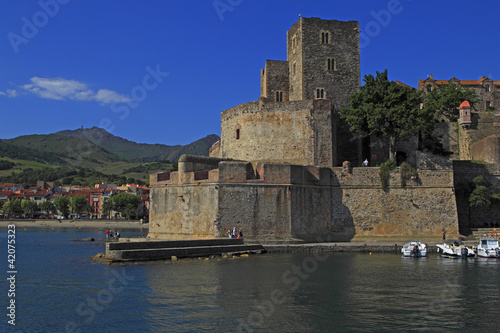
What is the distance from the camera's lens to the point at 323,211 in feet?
107

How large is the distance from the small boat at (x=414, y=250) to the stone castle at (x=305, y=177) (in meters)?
4.47

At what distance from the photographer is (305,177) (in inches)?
1240

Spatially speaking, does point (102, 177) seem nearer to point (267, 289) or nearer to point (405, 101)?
point (405, 101)

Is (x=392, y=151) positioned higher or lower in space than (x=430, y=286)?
higher

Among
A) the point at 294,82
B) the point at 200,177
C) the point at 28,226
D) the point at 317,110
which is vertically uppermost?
the point at 294,82

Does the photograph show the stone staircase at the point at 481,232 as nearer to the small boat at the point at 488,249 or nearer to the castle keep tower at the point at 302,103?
the small boat at the point at 488,249

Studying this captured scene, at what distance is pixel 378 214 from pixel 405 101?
8.39m

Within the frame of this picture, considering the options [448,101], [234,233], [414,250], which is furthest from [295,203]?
[448,101]

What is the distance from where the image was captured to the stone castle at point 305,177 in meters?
30.1

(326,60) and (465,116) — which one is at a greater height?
(326,60)

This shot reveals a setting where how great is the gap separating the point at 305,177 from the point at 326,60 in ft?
43.6

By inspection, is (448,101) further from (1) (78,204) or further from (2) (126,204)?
(1) (78,204)

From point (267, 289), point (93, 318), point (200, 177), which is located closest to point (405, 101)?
point (200, 177)

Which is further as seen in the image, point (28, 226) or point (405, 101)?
point (28, 226)
